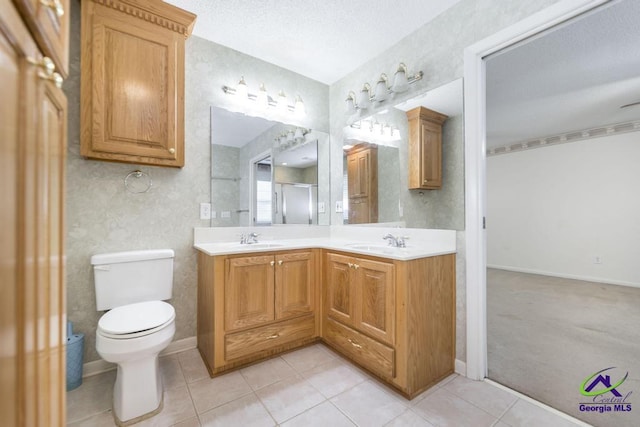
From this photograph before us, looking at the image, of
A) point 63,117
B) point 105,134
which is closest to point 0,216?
point 63,117

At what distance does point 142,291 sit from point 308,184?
5.74 ft

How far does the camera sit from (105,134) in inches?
64.8

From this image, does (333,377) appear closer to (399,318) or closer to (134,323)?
(399,318)

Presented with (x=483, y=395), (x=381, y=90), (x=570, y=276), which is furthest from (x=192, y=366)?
(x=570, y=276)

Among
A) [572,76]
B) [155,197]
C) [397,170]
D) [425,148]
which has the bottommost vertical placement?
[155,197]

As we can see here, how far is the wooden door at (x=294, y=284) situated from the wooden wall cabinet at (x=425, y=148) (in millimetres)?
1087

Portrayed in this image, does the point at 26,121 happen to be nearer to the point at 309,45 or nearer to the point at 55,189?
the point at 55,189

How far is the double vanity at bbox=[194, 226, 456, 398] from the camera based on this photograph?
1.60m

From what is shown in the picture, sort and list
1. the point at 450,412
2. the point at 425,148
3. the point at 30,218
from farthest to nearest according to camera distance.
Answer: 1. the point at 425,148
2. the point at 450,412
3. the point at 30,218

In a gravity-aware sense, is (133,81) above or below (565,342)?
above

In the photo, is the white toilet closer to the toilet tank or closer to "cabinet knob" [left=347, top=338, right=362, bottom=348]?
the toilet tank

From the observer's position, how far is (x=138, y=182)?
6.42 feet

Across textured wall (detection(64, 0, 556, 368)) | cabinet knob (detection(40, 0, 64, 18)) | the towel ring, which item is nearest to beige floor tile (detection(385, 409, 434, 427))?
textured wall (detection(64, 0, 556, 368))

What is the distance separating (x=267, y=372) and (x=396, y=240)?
4.41ft
